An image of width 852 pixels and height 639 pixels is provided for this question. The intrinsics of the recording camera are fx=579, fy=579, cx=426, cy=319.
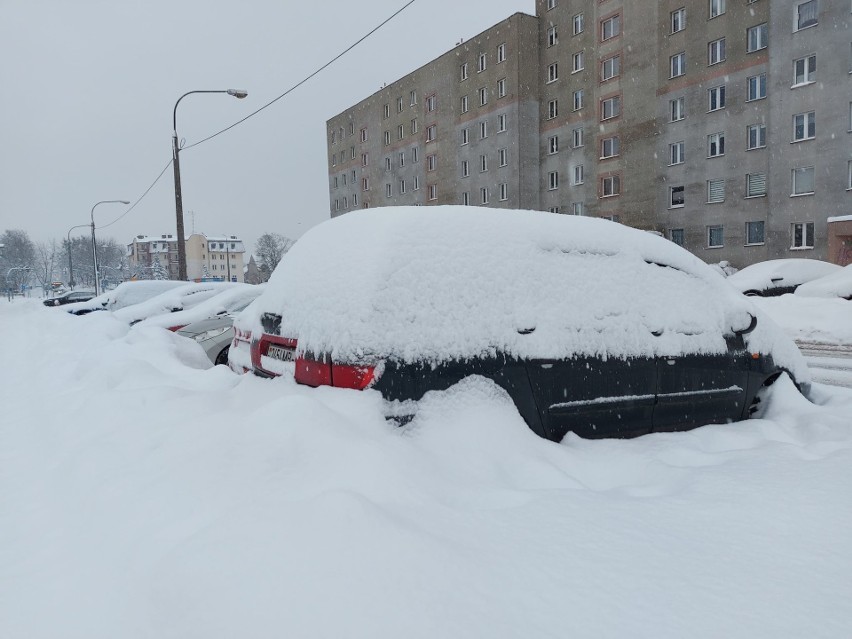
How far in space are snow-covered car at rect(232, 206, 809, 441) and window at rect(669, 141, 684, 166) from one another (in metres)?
27.5

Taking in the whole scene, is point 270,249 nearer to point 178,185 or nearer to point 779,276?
point 178,185

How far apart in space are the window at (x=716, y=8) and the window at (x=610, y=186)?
27.7ft

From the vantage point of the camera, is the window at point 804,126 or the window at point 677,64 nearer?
the window at point 804,126

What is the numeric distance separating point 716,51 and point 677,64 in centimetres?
188

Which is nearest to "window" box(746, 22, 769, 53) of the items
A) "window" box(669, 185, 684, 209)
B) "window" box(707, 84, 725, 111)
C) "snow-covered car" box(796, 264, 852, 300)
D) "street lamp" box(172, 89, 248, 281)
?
"window" box(707, 84, 725, 111)

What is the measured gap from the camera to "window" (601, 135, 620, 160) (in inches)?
1246

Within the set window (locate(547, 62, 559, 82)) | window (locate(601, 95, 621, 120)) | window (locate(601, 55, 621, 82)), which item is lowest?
window (locate(601, 95, 621, 120))

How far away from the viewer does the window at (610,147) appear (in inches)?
1246

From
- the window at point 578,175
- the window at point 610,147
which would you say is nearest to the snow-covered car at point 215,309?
the window at point 610,147

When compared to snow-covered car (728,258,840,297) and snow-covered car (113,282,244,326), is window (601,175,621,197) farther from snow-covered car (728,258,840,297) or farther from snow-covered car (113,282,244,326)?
snow-covered car (113,282,244,326)

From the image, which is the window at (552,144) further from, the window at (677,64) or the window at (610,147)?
the window at (677,64)

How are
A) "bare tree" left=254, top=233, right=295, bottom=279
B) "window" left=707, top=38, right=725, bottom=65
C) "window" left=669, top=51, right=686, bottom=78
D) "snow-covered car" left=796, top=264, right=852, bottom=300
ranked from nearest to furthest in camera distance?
"snow-covered car" left=796, top=264, right=852, bottom=300
"window" left=707, top=38, right=725, bottom=65
"window" left=669, top=51, right=686, bottom=78
"bare tree" left=254, top=233, right=295, bottom=279

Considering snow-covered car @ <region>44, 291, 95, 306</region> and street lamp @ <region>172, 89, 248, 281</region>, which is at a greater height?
street lamp @ <region>172, 89, 248, 281</region>

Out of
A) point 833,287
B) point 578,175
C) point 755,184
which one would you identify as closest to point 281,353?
point 833,287
